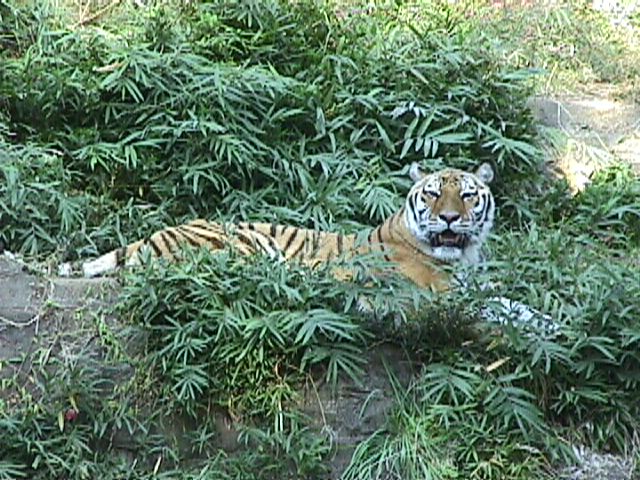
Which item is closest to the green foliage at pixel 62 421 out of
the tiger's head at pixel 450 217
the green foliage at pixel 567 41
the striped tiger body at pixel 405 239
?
the striped tiger body at pixel 405 239

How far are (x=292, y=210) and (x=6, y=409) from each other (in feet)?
7.39

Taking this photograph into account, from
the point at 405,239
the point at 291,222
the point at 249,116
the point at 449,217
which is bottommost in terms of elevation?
the point at 291,222

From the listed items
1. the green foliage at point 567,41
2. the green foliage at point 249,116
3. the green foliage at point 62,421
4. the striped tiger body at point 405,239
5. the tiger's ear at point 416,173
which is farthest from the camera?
the green foliage at point 567,41

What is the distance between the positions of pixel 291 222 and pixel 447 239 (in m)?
1.26

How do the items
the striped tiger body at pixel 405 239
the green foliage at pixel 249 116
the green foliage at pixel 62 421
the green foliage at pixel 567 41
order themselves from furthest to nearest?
1. the green foliage at pixel 567 41
2. the green foliage at pixel 249 116
3. the striped tiger body at pixel 405 239
4. the green foliage at pixel 62 421

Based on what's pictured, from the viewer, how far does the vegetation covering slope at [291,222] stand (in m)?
4.38

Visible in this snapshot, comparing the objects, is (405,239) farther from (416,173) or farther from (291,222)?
(291,222)

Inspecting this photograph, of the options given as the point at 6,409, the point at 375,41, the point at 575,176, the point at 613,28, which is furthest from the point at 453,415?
the point at 613,28

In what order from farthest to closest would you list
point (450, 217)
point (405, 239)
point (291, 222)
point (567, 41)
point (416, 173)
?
point (567, 41) < point (291, 222) < point (416, 173) < point (405, 239) < point (450, 217)

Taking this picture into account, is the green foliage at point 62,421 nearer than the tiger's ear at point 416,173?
Yes

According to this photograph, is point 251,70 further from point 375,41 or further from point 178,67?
point 375,41

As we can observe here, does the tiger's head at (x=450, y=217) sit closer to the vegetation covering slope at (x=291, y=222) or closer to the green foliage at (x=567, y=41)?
the vegetation covering slope at (x=291, y=222)

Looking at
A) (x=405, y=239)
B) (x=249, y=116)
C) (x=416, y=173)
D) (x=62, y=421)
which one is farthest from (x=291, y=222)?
(x=62, y=421)

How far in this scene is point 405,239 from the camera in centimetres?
525
